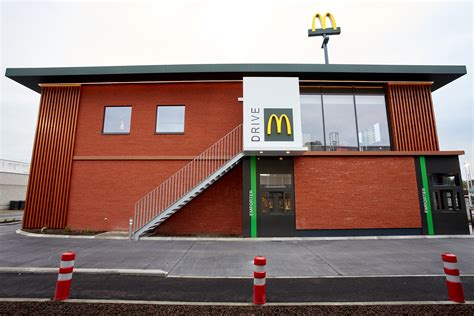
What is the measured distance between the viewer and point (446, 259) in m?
4.13

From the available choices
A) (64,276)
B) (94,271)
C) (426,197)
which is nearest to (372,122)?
(426,197)

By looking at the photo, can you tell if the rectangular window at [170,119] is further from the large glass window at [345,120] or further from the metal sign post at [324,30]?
the metal sign post at [324,30]

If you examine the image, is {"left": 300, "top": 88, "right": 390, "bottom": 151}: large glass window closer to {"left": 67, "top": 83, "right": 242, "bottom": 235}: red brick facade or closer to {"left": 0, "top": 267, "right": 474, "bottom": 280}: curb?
{"left": 67, "top": 83, "right": 242, "bottom": 235}: red brick facade

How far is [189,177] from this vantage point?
11703 millimetres

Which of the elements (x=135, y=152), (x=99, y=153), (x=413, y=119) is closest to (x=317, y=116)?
(x=413, y=119)

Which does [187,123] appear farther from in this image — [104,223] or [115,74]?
[104,223]

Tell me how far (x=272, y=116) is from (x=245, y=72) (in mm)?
3178

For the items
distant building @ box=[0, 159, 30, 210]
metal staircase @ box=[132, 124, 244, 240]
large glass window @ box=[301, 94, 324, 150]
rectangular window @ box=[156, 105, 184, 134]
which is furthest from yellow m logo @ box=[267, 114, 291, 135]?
distant building @ box=[0, 159, 30, 210]

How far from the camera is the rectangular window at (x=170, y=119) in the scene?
41.1 feet

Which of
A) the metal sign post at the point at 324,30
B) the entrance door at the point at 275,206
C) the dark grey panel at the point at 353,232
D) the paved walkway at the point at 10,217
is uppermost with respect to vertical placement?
the metal sign post at the point at 324,30

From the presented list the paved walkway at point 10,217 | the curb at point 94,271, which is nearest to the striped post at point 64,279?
the curb at point 94,271

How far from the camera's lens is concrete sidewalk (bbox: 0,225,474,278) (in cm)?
611

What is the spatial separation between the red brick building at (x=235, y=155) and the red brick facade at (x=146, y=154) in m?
0.06

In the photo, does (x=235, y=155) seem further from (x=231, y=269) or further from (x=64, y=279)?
(x=64, y=279)
